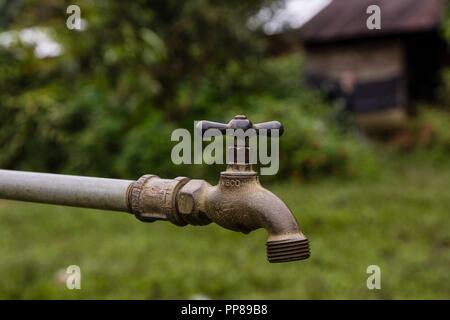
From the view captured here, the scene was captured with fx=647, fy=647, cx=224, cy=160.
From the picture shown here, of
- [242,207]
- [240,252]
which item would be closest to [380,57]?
[240,252]

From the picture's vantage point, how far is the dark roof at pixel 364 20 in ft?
37.1

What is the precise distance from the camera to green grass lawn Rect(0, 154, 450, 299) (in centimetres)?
435

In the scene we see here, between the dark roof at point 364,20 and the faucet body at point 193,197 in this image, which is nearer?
the faucet body at point 193,197

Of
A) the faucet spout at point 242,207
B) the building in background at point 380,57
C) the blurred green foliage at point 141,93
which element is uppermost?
the building in background at point 380,57

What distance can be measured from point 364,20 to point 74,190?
11.0 metres

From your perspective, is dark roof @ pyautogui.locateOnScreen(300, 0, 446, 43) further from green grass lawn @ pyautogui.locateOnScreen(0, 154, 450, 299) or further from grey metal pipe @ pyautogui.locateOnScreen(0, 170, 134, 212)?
grey metal pipe @ pyautogui.locateOnScreen(0, 170, 134, 212)

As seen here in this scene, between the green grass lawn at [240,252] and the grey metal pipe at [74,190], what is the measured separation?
259 centimetres

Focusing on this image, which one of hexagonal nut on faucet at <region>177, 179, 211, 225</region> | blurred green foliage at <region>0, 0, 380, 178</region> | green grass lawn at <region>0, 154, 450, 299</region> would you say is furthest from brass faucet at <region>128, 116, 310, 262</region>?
blurred green foliage at <region>0, 0, 380, 178</region>

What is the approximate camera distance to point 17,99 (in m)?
9.48

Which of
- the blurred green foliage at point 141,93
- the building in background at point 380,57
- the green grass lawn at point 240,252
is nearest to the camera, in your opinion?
the green grass lawn at point 240,252

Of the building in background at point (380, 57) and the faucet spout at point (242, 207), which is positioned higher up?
the building in background at point (380, 57)

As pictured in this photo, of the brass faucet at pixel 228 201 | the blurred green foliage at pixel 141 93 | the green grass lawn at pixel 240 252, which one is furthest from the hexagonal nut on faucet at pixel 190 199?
the blurred green foliage at pixel 141 93

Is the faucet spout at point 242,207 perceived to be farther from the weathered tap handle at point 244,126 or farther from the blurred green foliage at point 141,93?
the blurred green foliage at point 141,93
